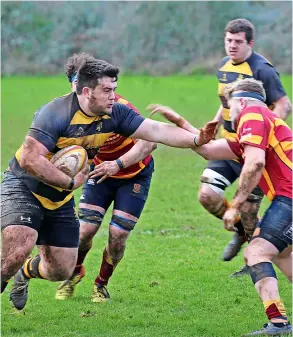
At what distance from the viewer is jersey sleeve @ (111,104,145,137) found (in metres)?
7.74

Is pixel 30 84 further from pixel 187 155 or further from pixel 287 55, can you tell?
pixel 187 155

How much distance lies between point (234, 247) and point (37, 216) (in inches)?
130

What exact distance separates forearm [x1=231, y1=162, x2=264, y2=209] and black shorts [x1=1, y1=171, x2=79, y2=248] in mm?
1552

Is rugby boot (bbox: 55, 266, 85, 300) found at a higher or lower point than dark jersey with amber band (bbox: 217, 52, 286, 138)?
lower

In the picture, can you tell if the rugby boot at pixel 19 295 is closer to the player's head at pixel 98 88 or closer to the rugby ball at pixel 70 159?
the rugby ball at pixel 70 159

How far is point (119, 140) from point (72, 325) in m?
2.09

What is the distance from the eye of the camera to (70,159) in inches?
291

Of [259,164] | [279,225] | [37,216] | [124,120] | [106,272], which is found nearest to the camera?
[259,164]

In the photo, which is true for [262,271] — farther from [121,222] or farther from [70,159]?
[121,222]

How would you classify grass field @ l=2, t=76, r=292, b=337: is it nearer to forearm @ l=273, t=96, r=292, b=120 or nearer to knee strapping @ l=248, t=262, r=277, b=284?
knee strapping @ l=248, t=262, r=277, b=284

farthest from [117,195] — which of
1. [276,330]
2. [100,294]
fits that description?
Result: [276,330]

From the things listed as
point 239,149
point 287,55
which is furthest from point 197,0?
point 239,149

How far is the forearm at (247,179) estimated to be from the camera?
277 inches

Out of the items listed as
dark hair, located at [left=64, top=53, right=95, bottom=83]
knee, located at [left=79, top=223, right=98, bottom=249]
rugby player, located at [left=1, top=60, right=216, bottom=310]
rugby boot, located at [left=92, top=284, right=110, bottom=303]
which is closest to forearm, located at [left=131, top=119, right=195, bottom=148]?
rugby player, located at [left=1, top=60, right=216, bottom=310]
